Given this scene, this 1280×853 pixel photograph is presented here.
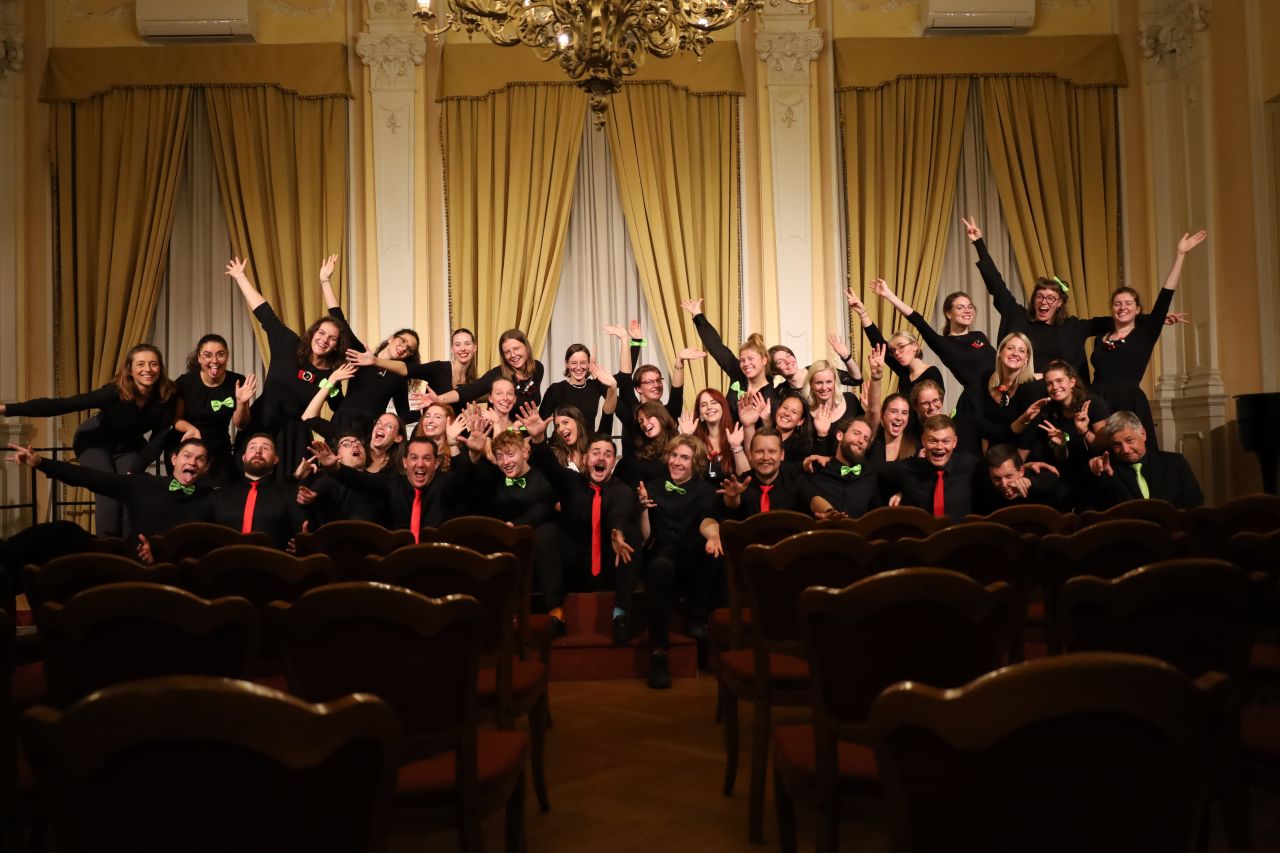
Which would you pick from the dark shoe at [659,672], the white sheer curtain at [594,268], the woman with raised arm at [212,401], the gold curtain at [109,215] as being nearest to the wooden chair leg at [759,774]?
the dark shoe at [659,672]

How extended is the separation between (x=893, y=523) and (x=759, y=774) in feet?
4.50

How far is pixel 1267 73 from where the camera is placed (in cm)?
767

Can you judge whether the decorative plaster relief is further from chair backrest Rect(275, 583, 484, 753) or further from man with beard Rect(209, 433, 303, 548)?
chair backrest Rect(275, 583, 484, 753)

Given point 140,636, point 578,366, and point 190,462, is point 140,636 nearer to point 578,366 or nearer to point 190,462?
point 190,462

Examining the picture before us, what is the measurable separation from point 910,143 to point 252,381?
5.39 m

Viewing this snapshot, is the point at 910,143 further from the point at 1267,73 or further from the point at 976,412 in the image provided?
the point at 976,412

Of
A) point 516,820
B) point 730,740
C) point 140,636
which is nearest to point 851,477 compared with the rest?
point 730,740

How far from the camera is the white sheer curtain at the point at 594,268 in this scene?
909 centimetres

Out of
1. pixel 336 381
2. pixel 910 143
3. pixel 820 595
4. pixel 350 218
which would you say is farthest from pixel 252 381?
pixel 910 143

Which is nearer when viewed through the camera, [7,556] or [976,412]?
[7,556]

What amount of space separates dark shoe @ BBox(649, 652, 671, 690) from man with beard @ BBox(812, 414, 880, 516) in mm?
1304

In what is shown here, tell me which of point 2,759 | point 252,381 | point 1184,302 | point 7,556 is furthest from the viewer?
point 1184,302

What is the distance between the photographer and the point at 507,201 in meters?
8.87

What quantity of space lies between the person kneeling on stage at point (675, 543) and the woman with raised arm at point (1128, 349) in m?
2.79
